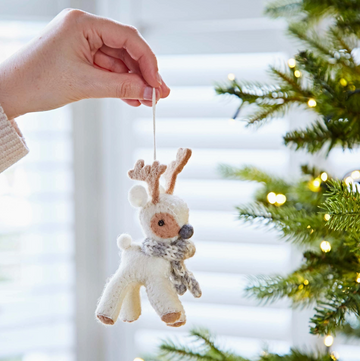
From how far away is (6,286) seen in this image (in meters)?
1.18

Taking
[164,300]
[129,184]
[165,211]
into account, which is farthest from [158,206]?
[129,184]

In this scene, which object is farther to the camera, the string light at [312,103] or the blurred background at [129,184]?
the blurred background at [129,184]

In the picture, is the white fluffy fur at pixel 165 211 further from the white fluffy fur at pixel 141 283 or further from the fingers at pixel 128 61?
the fingers at pixel 128 61

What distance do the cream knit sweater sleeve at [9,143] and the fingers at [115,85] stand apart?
0.13 m

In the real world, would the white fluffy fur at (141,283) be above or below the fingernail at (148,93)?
below

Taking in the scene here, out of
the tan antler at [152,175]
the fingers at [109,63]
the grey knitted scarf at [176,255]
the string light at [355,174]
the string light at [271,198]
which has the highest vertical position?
the fingers at [109,63]

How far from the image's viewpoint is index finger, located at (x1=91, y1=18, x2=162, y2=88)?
60cm

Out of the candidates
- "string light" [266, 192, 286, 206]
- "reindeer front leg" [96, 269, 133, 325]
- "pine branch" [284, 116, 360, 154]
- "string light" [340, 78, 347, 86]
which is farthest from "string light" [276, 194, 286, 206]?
"reindeer front leg" [96, 269, 133, 325]

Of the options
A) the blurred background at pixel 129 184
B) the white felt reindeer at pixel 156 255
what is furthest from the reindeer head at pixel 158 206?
the blurred background at pixel 129 184

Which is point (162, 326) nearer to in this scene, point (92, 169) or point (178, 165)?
point (92, 169)

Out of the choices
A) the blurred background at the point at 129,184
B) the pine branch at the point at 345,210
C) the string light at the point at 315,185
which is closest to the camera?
the pine branch at the point at 345,210

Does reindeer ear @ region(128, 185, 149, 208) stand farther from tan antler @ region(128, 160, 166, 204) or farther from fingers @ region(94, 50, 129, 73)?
fingers @ region(94, 50, 129, 73)

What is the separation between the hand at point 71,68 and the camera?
597 mm

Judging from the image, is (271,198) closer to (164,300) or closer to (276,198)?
(276,198)
